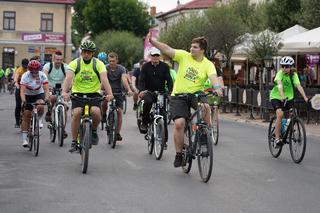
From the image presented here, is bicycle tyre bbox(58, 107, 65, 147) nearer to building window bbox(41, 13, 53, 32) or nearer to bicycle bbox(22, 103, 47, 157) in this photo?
bicycle bbox(22, 103, 47, 157)

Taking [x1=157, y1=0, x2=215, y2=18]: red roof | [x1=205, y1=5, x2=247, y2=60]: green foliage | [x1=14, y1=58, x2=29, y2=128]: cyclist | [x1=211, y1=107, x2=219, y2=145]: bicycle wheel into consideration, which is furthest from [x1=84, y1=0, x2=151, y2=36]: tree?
[x1=211, y1=107, x2=219, y2=145]: bicycle wheel

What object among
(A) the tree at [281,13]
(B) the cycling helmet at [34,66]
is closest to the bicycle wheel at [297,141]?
(B) the cycling helmet at [34,66]

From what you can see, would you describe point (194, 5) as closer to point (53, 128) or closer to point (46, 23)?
point (46, 23)

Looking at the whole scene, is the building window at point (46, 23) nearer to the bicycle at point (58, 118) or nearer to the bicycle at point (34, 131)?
the bicycle at point (58, 118)

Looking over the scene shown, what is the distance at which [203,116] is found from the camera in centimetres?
955

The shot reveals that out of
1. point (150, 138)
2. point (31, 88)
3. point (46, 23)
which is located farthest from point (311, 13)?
point (46, 23)

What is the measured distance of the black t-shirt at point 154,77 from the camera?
39.6 feet

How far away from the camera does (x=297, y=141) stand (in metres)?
11.2

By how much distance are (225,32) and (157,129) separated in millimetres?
20630

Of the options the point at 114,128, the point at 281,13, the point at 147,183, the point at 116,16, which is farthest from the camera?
the point at 116,16

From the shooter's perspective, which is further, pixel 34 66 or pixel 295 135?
pixel 34 66

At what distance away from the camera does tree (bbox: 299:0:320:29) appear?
90.9 ft

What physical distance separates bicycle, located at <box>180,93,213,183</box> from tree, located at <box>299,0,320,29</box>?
19198 millimetres

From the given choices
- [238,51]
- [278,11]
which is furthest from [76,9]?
[238,51]
